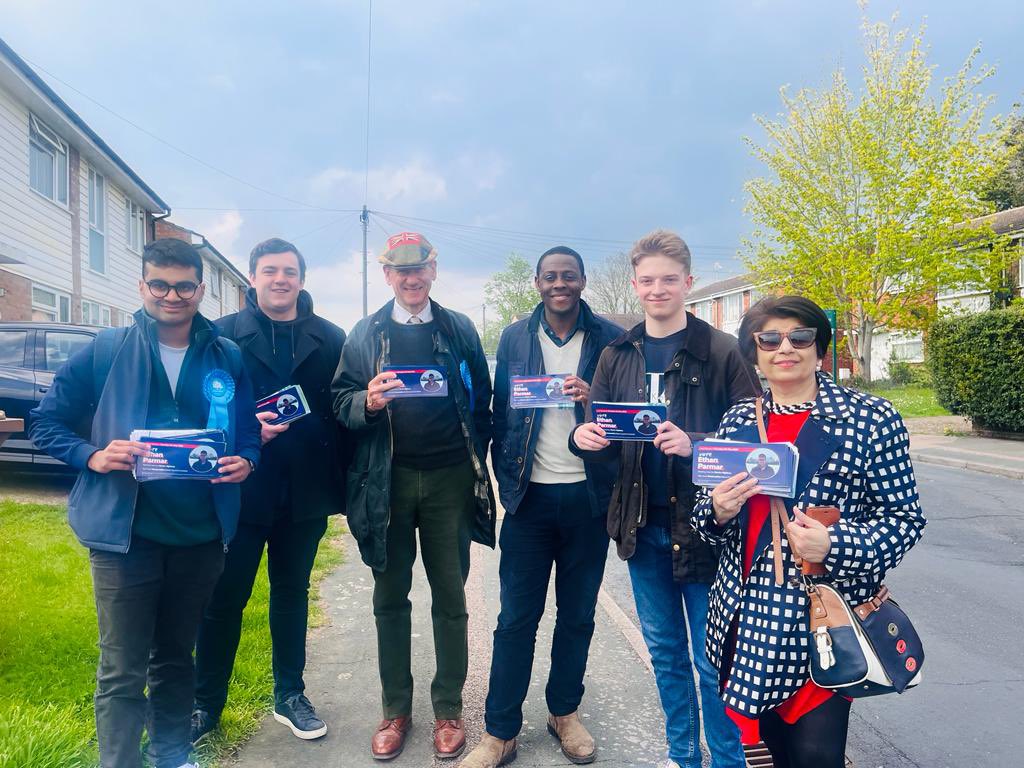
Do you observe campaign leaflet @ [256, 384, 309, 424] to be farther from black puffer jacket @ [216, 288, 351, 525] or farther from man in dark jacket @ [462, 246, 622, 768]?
man in dark jacket @ [462, 246, 622, 768]

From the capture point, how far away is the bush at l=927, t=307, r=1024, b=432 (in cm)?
1470

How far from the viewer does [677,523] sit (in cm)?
265

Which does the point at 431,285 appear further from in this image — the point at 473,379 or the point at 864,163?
the point at 864,163

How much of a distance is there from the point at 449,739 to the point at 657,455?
1.64 meters

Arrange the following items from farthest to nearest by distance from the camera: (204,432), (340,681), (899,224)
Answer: (899,224) < (340,681) < (204,432)

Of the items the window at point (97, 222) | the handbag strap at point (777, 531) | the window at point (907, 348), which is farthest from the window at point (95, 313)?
the window at point (907, 348)

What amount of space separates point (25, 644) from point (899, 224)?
90.9ft

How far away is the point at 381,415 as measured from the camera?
3125 mm

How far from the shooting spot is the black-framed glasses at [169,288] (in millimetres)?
2678

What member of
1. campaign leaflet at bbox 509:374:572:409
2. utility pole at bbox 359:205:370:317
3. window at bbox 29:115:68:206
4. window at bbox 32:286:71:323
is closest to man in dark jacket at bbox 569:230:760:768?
campaign leaflet at bbox 509:374:572:409

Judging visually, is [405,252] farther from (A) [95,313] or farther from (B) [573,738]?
(A) [95,313]

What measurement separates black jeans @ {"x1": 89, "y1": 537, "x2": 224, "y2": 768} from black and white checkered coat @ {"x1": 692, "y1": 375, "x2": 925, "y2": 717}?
2.06 metres

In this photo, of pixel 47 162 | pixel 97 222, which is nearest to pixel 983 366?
pixel 47 162

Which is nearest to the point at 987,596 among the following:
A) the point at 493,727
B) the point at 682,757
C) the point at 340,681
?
the point at 682,757
